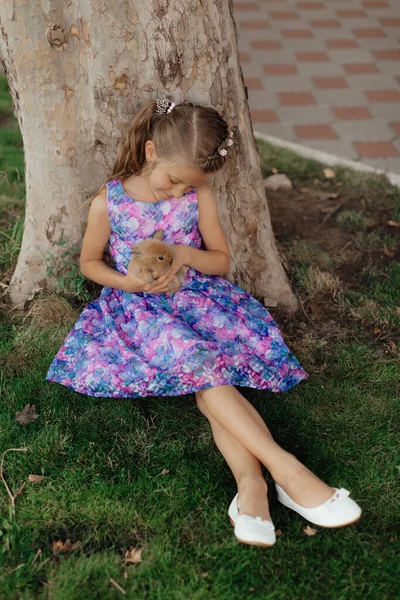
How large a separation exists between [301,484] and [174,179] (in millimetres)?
1231

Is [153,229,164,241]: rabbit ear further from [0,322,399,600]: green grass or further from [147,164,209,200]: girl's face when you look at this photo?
[0,322,399,600]: green grass

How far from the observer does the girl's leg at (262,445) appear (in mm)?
2387

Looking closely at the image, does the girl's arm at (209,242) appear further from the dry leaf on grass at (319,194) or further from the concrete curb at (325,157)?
the concrete curb at (325,157)

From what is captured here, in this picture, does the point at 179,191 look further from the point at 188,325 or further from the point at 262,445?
the point at 262,445

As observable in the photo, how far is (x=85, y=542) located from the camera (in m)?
2.35

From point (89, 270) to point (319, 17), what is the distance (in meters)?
5.39

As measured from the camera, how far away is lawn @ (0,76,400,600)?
7.38 ft

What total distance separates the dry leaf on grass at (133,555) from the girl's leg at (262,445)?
530mm

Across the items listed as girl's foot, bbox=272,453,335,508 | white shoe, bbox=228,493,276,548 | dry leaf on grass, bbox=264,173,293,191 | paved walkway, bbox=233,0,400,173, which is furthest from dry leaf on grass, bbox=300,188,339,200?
white shoe, bbox=228,493,276,548

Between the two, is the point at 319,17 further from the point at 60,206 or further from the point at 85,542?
the point at 85,542

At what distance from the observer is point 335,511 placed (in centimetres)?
234

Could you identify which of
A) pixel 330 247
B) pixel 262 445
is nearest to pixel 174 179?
pixel 262 445

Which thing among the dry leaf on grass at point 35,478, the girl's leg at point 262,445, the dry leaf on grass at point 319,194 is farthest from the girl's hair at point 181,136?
the dry leaf on grass at point 319,194

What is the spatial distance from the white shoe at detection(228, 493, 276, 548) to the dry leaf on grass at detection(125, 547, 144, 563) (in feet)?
1.10
